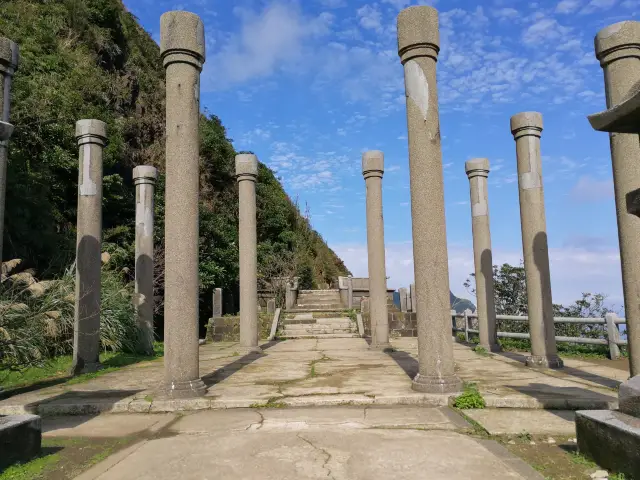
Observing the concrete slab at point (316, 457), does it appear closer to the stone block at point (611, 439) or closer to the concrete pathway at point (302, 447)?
the concrete pathway at point (302, 447)

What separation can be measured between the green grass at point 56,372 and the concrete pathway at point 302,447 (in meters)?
2.73

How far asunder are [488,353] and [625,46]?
21.7ft

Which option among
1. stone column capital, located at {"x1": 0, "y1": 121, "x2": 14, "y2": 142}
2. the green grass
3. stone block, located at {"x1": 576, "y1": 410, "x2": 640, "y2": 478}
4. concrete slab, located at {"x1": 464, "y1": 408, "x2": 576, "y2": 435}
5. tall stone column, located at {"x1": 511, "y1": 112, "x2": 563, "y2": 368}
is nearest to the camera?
stone block, located at {"x1": 576, "y1": 410, "x2": 640, "y2": 478}

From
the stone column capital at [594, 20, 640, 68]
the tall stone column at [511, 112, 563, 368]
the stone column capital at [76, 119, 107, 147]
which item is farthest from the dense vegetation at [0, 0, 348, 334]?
the stone column capital at [594, 20, 640, 68]

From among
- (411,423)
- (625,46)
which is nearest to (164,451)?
(411,423)

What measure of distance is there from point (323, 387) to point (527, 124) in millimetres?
5736

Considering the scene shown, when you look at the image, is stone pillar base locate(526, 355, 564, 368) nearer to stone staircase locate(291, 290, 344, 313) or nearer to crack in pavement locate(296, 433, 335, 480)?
crack in pavement locate(296, 433, 335, 480)

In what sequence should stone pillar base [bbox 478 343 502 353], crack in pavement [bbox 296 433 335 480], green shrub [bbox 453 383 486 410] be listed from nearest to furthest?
1. crack in pavement [bbox 296 433 335 480]
2. green shrub [bbox 453 383 486 410]
3. stone pillar base [bbox 478 343 502 353]

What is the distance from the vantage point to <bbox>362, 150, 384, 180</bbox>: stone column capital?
11.6m

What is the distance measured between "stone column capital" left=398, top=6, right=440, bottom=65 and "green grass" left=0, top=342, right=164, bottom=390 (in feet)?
21.9

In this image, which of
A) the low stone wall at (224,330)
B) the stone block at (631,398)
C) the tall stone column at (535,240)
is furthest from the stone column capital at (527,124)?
the low stone wall at (224,330)

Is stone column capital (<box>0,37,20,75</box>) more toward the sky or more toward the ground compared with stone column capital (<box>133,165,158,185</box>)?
more toward the sky

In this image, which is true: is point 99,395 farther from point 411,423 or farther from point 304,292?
point 304,292

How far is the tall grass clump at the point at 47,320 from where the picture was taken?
790cm
